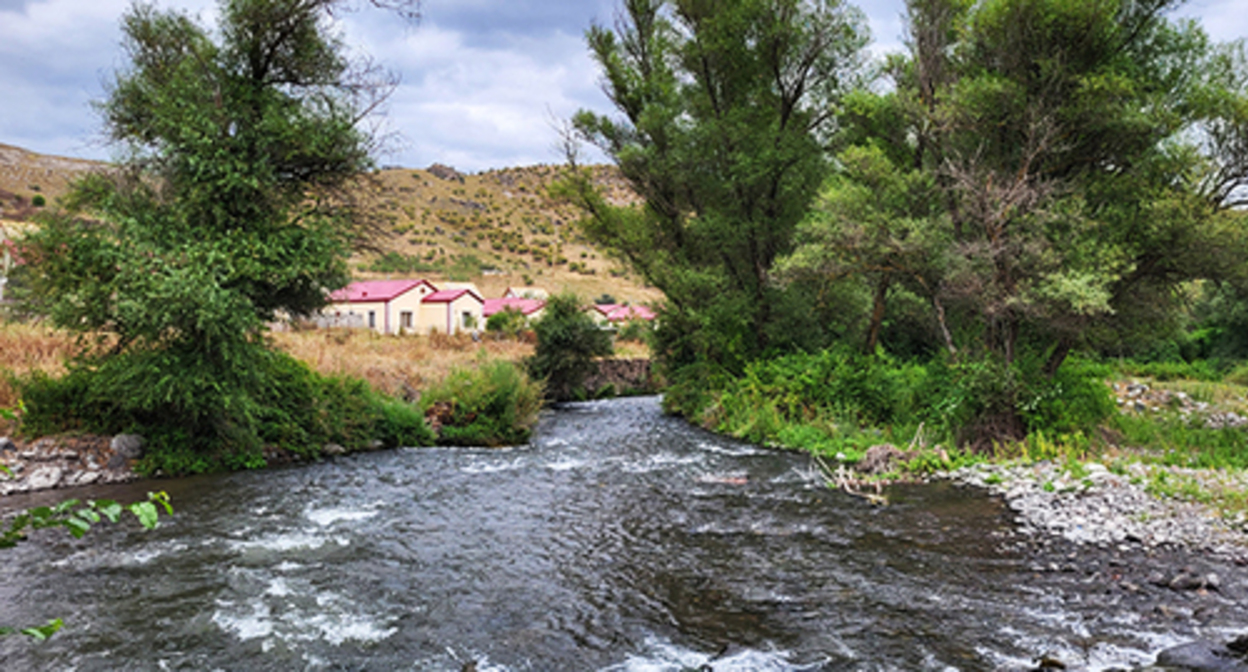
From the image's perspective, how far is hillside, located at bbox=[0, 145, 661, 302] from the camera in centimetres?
6731

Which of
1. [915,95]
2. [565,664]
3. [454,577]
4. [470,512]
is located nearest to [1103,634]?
[565,664]

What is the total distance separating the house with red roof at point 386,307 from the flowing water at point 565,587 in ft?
114

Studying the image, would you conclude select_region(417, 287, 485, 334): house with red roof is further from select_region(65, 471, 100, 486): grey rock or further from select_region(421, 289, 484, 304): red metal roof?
select_region(65, 471, 100, 486): grey rock

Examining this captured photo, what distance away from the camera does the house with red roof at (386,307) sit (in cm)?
4525

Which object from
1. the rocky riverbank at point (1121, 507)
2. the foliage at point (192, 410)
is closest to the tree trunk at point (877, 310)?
the rocky riverbank at point (1121, 507)

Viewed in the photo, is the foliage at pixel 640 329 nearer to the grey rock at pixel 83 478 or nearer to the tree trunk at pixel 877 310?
the tree trunk at pixel 877 310

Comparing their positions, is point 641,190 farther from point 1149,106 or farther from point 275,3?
point 1149,106

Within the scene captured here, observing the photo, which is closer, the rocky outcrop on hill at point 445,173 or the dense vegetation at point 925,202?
the dense vegetation at point 925,202

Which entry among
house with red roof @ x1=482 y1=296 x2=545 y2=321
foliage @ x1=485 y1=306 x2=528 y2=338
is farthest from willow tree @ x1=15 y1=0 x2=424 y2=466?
house with red roof @ x1=482 y1=296 x2=545 y2=321

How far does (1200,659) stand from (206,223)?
14.9 m

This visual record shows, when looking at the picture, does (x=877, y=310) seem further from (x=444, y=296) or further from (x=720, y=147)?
(x=444, y=296)

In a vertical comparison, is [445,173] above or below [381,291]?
above

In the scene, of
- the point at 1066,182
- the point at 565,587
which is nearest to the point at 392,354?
the point at 565,587

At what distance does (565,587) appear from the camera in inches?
288
